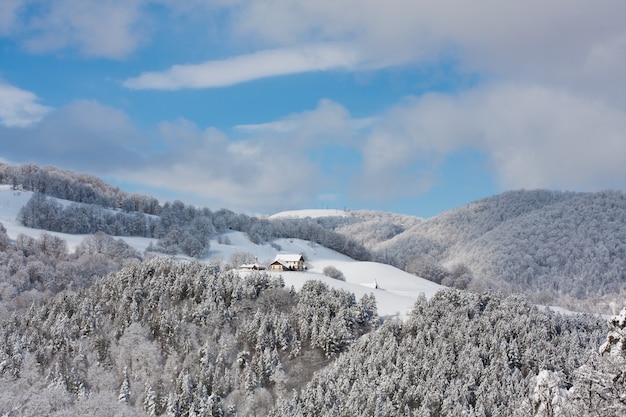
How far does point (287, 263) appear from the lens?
11744 centimetres

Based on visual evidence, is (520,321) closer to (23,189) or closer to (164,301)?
(164,301)

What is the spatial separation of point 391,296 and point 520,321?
24.3 metres

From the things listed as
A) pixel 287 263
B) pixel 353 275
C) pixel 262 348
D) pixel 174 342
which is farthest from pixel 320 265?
pixel 174 342

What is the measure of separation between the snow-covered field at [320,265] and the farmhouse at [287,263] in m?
3.02

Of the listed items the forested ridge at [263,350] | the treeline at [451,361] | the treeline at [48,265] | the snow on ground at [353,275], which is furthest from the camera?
A: the treeline at [48,265]

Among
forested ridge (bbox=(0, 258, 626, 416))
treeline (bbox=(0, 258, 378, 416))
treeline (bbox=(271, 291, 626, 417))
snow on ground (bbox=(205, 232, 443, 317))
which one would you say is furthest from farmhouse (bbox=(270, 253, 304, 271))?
treeline (bbox=(271, 291, 626, 417))

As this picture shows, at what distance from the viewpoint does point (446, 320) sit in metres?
88.6

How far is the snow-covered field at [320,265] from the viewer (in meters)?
104

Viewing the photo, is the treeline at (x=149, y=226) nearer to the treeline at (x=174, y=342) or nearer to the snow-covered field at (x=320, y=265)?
the snow-covered field at (x=320, y=265)

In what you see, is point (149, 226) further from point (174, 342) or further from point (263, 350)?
point (263, 350)

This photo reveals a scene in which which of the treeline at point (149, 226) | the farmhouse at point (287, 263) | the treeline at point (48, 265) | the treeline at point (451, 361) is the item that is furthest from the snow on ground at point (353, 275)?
the treeline at point (48, 265)

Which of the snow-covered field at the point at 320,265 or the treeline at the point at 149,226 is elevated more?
the treeline at the point at 149,226

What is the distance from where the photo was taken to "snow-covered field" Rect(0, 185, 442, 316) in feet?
341

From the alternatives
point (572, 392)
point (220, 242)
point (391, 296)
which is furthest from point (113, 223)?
point (572, 392)
